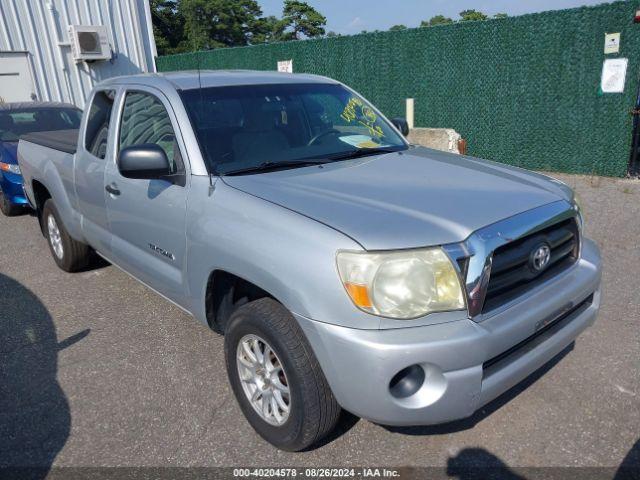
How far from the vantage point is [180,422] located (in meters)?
2.85

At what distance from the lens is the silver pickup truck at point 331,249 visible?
2.06m

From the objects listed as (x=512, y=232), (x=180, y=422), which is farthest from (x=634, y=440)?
(x=180, y=422)

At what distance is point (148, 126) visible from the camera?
3387 millimetres

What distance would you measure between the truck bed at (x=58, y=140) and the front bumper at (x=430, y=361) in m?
3.37

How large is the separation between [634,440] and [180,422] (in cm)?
234

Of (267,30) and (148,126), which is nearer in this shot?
(148,126)

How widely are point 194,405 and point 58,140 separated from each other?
3385 mm

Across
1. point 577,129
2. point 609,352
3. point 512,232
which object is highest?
point 512,232

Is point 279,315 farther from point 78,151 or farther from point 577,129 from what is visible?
point 577,129

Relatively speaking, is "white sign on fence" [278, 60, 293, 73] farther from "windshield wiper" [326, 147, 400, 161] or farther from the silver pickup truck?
"windshield wiper" [326, 147, 400, 161]

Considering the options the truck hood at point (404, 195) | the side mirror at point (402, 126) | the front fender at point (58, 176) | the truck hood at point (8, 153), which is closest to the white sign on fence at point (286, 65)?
the truck hood at point (8, 153)

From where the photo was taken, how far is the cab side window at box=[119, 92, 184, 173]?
3.12 metres

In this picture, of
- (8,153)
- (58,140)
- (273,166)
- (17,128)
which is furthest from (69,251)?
(17,128)

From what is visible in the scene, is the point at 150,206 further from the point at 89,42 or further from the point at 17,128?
the point at 89,42
